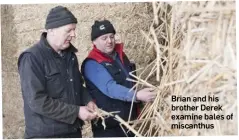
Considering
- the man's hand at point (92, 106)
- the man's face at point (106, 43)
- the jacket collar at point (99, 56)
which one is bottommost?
the man's hand at point (92, 106)

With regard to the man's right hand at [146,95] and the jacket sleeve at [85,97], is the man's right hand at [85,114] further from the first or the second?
the man's right hand at [146,95]

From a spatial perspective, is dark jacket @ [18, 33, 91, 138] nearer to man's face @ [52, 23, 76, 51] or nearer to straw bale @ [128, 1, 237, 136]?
man's face @ [52, 23, 76, 51]

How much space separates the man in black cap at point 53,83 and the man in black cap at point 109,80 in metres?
0.04

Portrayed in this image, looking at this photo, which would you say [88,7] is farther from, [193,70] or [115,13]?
[193,70]

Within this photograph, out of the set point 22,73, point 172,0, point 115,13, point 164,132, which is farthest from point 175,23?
point 22,73

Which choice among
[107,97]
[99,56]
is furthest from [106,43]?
[107,97]

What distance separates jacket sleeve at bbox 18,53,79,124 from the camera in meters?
1.16

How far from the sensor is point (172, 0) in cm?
126

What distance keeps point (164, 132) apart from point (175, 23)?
32cm

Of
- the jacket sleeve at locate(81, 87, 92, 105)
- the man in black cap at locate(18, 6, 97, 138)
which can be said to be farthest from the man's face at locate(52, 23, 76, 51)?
the jacket sleeve at locate(81, 87, 92, 105)

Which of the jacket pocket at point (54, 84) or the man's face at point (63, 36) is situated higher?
the man's face at point (63, 36)

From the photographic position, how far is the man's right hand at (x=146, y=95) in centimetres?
125

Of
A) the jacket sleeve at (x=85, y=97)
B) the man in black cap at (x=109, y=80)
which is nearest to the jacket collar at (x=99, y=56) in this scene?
the man in black cap at (x=109, y=80)

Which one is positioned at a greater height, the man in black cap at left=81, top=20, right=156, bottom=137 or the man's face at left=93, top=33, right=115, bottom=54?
the man's face at left=93, top=33, right=115, bottom=54
